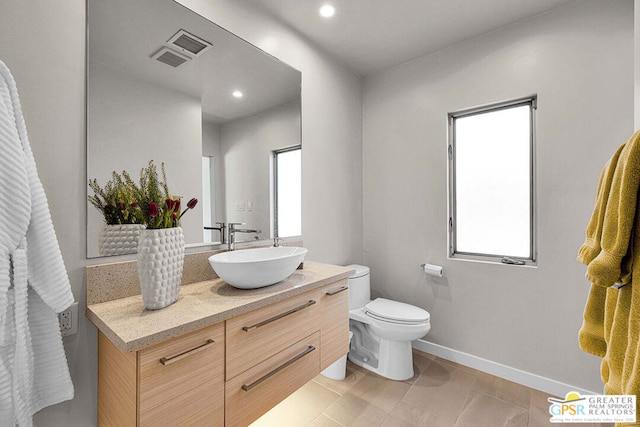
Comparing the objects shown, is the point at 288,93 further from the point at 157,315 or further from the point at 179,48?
the point at 157,315

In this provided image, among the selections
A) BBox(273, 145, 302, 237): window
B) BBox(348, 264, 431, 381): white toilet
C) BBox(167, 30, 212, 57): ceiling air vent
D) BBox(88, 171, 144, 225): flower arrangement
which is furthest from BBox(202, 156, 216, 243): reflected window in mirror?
BBox(348, 264, 431, 381): white toilet

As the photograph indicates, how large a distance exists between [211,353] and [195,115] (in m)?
1.19

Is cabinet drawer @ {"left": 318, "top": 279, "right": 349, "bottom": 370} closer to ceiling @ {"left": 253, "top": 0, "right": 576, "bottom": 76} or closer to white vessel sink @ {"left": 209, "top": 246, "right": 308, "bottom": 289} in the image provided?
white vessel sink @ {"left": 209, "top": 246, "right": 308, "bottom": 289}

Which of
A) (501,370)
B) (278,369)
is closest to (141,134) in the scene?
(278,369)

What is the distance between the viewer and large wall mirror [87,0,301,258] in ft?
3.93

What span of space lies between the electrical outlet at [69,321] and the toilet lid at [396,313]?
175cm

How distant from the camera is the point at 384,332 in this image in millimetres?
2049

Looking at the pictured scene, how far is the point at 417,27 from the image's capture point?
2.07 metres

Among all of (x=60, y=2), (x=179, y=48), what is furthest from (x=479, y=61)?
(x=60, y=2)

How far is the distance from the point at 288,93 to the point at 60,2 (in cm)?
122

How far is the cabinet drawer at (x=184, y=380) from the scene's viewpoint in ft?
2.76

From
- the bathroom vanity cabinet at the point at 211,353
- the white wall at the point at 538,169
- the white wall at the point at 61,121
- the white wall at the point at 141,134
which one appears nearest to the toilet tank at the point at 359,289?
the white wall at the point at 538,169

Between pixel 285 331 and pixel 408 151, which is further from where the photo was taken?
pixel 408 151

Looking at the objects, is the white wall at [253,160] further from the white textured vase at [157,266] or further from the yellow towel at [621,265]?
the yellow towel at [621,265]
